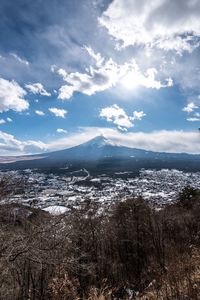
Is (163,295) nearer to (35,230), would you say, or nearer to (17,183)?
(35,230)

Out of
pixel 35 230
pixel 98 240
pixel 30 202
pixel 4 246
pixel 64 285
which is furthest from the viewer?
pixel 98 240

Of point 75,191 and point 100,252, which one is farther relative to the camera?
point 75,191

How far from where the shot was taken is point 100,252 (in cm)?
2569

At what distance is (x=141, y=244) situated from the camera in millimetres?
26047

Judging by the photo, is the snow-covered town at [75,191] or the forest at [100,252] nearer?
the forest at [100,252]

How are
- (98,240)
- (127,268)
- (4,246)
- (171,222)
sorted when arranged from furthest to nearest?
(171,222), (98,240), (127,268), (4,246)

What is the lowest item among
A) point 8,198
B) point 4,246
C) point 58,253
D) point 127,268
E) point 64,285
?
point 127,268

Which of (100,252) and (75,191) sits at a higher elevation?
Result: (100,252)

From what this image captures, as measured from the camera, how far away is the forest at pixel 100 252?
530 centimetres

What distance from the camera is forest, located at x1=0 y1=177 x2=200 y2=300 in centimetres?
530

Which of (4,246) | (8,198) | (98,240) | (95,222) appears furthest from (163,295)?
(98,240)

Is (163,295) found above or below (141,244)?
above

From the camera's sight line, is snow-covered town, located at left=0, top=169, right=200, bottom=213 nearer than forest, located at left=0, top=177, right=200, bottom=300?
No

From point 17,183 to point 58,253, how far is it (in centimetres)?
169
